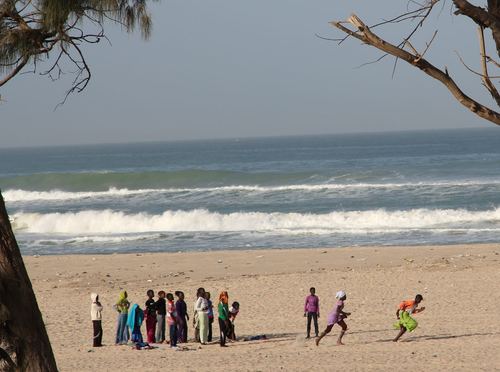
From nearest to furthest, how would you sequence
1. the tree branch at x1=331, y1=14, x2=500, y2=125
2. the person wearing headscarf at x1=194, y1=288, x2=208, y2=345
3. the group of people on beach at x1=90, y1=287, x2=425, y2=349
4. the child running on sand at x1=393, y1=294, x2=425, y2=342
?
1. the tree branch at x1=331, y1=14, x2=500, y2=125
2. the child running on sand at x1=393, y1=294, x2=425, y2=342
3. the group of people on beach at x1=90, y1=287, x2=425, y2=349
4. the person wearing headscarf at x1=194, y1=288, x2=208, y2=345

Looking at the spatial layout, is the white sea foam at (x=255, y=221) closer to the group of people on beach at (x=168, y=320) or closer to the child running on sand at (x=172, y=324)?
the group of people on beach at (x=168, y=320)

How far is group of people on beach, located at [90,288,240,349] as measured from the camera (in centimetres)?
1304

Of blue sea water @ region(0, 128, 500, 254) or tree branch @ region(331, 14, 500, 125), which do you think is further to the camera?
blue sea water @ region(0, 128, 500, 254)

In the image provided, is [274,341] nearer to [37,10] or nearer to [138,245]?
[37,10]

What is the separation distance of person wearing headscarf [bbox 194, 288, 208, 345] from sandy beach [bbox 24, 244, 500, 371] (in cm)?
42

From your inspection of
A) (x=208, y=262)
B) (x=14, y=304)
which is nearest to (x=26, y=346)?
(x=14, y=304)

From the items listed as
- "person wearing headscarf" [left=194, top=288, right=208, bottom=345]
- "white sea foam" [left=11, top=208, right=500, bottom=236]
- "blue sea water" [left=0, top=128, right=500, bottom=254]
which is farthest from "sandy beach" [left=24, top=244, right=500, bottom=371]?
"white sea foam" [left=11, top=208, right=500, bottom=236]

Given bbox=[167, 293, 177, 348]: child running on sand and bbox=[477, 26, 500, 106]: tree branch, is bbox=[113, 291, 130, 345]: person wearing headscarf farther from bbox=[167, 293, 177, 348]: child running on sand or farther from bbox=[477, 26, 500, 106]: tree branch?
bbox=[477, 26, 500, 106]: tree branch

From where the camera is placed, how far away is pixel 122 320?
43.8ft

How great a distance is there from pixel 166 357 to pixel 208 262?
34.9 feet

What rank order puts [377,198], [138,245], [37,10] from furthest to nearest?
[377,198] → [138,245] → [37,10]

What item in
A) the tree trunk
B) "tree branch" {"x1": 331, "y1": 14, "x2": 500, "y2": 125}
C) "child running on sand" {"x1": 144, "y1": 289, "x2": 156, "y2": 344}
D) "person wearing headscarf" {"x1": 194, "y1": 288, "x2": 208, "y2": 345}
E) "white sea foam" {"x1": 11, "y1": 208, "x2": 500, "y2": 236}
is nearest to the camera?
"tree branch" {"x1": 331, "y1": 14, "x2": 500, "y2": 125}

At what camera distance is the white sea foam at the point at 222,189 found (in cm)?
4609

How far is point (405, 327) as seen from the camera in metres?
12.6
